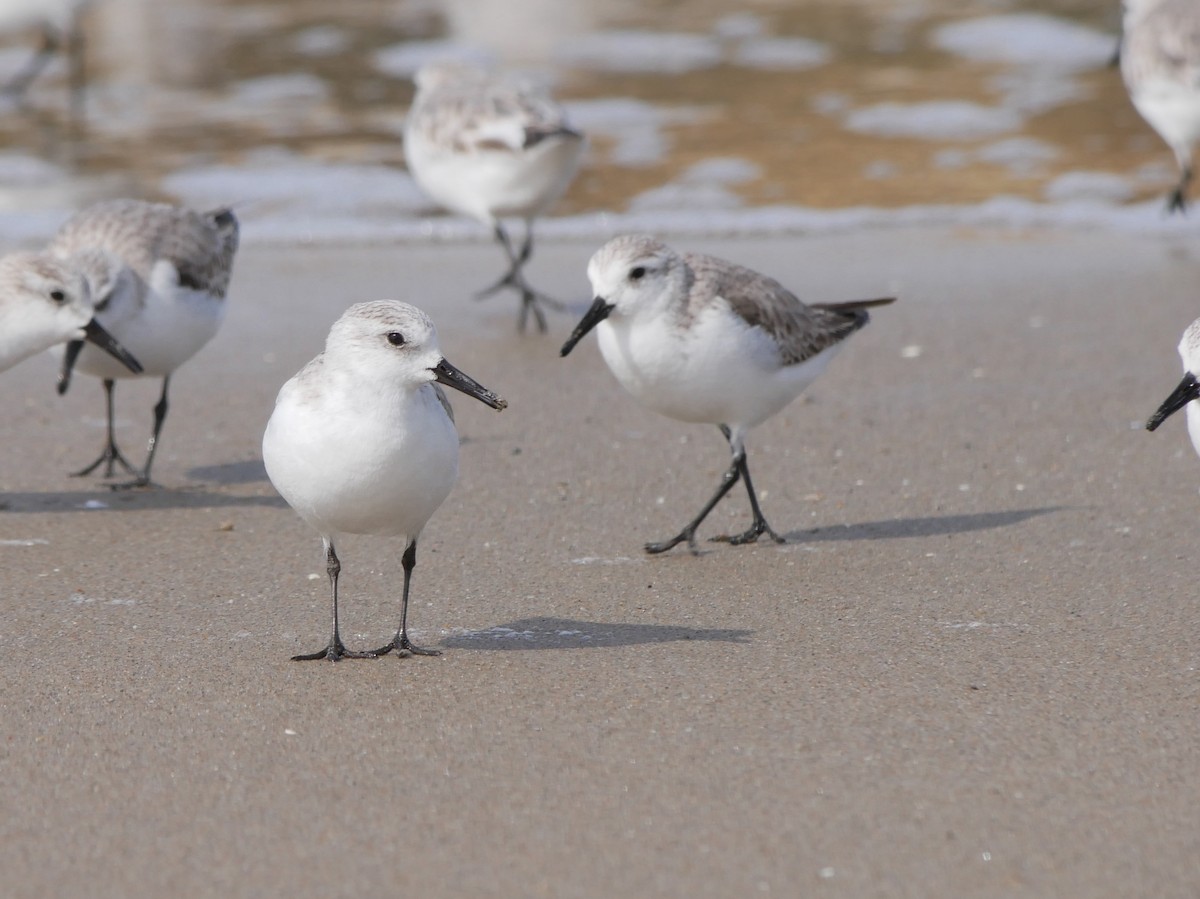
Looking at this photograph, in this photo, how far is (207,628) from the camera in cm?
467

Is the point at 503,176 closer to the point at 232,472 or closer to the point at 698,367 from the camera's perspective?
the point at 232,472

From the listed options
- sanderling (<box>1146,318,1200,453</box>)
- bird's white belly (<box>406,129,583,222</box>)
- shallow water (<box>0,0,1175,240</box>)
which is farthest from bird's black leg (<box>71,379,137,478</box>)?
shallow water (<box>0,0,1175,240</box>)

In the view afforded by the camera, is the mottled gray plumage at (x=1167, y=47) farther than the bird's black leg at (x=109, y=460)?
Yes

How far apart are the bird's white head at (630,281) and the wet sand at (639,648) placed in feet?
2.46

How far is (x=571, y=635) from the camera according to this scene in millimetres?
4609

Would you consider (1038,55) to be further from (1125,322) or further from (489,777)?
(489,777)

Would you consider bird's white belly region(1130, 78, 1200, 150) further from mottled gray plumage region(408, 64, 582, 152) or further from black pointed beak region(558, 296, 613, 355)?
black pointed beak region(558, 296, 613, 355)

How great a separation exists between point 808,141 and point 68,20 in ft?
24.7

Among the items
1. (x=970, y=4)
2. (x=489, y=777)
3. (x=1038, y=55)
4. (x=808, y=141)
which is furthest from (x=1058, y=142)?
(x=489, y=777)

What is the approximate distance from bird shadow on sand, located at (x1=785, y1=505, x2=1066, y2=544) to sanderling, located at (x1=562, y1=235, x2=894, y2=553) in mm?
166

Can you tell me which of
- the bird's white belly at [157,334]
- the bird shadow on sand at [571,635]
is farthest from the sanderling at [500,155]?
the bird shadow on sand at [571,635]

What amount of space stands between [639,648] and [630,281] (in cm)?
129

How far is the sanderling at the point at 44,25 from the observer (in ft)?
50.9

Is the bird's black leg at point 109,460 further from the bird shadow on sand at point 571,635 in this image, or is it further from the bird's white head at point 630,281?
the bird shadow on sand at point 571,635
